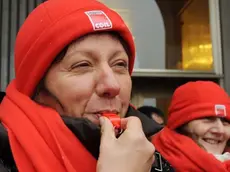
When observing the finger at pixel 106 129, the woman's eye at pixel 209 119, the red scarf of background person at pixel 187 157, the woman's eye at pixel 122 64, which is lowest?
the red scarf of background person at pixel 187 157

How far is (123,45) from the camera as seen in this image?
1204 mm

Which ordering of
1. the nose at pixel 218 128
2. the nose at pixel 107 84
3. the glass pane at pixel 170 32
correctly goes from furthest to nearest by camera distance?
1. the glass pane at pixel 170 32
2. the nose at pixel 218 128
3. the nose at pixel 107 84

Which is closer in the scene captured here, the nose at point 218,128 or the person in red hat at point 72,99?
the person in red hat at point 72,99

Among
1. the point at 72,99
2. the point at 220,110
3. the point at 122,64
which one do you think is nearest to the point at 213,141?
the point at 220,110

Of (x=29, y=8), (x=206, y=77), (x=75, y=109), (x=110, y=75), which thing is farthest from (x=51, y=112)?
(x=206, y=77)

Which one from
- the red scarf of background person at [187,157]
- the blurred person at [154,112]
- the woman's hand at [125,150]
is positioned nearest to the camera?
the woman's hand at [125,150]

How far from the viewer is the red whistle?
3.42 ft

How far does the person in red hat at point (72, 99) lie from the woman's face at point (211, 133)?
1.06m

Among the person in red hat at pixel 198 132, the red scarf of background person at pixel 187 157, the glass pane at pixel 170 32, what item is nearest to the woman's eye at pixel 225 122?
the person in red hat at pixel 198 132

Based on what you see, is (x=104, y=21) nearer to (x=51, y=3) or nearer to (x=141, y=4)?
(x=51, y=3)

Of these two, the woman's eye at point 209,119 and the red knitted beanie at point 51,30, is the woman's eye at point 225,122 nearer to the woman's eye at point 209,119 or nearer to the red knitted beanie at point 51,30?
the woman's eye at point 209,119

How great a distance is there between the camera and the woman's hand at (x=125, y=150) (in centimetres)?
96

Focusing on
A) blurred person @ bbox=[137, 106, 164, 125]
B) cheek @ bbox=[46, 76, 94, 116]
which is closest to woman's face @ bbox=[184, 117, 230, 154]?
blurred person @ bbox=[137, 106, 164, 125]

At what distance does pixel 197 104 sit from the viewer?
225 centimetres
